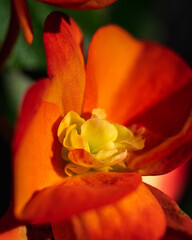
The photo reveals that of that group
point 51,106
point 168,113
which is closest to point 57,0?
point 51,106

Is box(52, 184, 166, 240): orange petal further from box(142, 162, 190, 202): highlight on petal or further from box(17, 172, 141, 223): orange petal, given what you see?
box(142, 162, 190, 202): highlight on petal

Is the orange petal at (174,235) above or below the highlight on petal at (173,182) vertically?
above

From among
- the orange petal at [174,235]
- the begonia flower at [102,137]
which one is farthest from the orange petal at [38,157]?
the orange petal at [174,235]

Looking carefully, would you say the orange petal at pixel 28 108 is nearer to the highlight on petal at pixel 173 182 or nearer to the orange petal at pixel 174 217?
the orange petal at pixel 174 217

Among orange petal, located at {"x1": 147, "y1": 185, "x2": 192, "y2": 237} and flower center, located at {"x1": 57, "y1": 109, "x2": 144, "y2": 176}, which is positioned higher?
flower center, located at {"x1": 57, "y1": 109, "x2": 144, "y2": 176}

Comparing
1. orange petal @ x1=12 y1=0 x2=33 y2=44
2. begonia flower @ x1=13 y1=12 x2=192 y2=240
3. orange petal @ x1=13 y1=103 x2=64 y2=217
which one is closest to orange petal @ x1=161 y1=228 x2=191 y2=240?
begonia flower @ x1=13 y1=12 x2=192 y2=240

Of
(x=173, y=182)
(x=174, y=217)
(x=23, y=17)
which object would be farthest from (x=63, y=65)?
(x=173, y=182)

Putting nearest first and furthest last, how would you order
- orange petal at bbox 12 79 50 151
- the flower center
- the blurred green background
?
orange petal at bbox 12 79 50 151 < the flower center < the blurred green background

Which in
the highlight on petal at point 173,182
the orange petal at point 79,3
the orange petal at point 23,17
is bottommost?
the highlight on petal at point 173,182

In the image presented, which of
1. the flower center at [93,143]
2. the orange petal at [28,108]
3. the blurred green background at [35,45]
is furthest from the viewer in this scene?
the blurred green background at [35,45]
